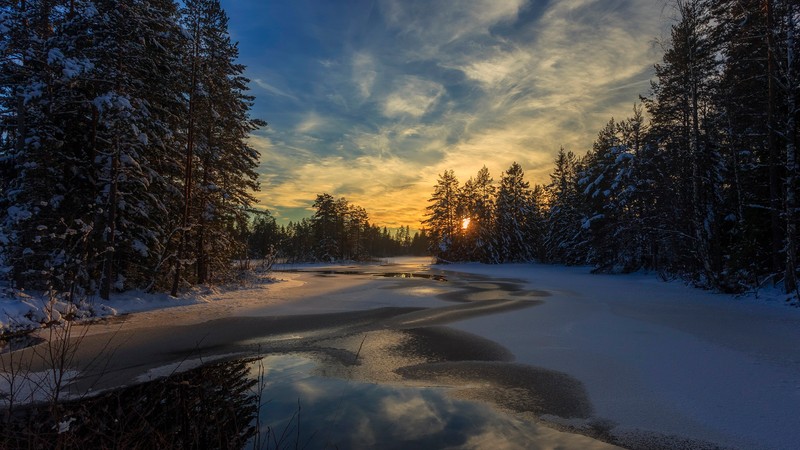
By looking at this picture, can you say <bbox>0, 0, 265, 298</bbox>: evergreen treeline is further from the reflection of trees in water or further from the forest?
the reflection of trees in water

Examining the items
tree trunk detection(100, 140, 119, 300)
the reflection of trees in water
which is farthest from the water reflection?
tree trunk detection(100, 140, 119, 300)

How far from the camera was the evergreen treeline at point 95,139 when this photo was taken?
453 inches

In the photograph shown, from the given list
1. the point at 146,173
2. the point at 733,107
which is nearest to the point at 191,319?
the point at 146,173

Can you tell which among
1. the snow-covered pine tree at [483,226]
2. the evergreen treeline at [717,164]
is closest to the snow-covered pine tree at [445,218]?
the snow-covered pine tree at [483,226]

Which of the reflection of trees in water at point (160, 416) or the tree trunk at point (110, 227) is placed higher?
the tree trunk at point (110, 227)

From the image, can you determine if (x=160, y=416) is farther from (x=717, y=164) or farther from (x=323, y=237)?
(x=323, y=237)

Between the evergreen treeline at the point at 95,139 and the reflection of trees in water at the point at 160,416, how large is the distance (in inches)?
225

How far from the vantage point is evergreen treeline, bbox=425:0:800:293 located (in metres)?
13.4

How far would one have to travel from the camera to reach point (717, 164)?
20.5m

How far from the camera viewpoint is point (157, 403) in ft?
17.2

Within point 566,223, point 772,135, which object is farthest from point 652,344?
point 566,223

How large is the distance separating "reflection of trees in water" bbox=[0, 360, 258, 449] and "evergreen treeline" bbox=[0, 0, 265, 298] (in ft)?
18.8

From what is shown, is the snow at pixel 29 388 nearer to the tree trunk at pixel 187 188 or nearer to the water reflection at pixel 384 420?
the water reflection at pixel 384 420

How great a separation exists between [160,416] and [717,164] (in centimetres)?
2634
